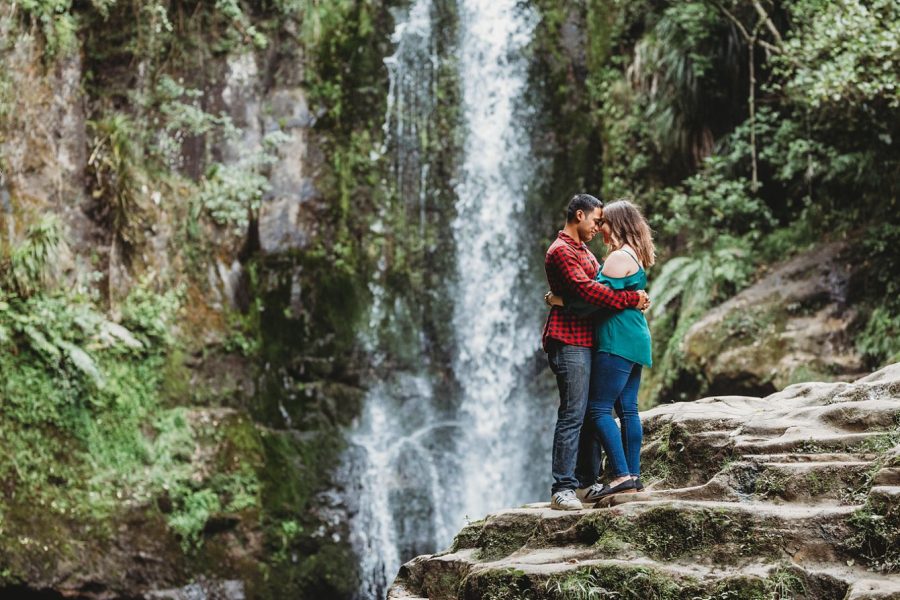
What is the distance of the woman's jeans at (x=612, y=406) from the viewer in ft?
14.6

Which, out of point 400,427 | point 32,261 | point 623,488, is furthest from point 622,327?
point 400,427

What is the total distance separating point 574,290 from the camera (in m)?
4.48

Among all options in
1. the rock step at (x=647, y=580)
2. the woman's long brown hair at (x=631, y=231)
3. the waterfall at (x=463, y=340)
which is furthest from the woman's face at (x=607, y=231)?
the waterfall at (x=463, y=340)

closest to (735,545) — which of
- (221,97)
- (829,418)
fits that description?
(829,418)

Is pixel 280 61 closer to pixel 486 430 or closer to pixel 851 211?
pixel 486 430

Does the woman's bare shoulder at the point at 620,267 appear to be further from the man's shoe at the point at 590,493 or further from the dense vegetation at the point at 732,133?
the dense vegetation at the point at 732,133

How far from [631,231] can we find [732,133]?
764 cm

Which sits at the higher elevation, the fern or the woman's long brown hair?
the woman's long brown hair

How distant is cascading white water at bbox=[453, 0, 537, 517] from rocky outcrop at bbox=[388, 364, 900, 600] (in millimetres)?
7021

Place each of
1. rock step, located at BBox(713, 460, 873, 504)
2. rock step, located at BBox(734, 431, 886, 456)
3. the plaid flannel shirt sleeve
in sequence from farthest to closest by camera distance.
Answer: the plaid flannel shirt sleeve
rock step, located at BBox(734, 431, 886, 456)
rock step, located at BBox(713, 460, 873, 504)

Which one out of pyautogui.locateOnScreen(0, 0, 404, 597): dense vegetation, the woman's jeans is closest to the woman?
the woman's jeans

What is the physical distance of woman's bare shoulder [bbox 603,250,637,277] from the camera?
14.8 feet

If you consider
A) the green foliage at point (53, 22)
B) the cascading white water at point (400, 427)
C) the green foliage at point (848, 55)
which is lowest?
the cascading white water at point (400, 427)

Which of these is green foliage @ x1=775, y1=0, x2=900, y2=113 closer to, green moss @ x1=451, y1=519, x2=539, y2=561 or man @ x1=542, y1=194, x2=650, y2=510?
man @ x1=542, y1=194, x2=650, y2=510
